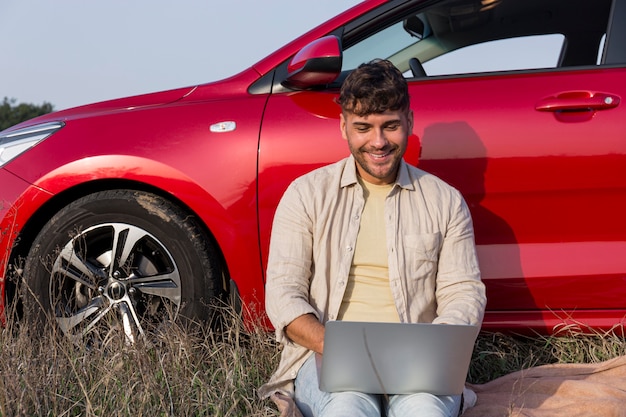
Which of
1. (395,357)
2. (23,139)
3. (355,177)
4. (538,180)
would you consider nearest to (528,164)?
(538,180)

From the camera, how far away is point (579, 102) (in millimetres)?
3420

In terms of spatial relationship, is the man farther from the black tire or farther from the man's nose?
the black tire

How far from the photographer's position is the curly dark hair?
287 centimetres

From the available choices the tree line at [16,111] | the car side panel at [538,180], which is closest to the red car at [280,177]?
the car side panel at [538,180]

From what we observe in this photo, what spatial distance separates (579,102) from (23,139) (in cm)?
217

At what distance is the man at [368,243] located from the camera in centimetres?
288

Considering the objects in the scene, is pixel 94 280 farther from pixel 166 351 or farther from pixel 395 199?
pixel 395 199

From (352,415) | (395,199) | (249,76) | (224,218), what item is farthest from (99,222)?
(352,415)

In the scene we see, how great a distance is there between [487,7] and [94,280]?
6.36 feet

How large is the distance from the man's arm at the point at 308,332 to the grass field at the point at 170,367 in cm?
29

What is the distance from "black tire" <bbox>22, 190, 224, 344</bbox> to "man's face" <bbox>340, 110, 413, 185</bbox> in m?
0.90

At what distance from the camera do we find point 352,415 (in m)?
2.51

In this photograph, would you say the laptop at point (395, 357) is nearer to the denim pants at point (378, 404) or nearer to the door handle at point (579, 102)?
the denim pants at point (378, 404)

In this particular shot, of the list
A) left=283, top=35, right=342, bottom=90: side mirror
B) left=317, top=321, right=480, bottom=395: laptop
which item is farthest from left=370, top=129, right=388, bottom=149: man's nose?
left=317, top=321, right=480, bottom=395: laptop
